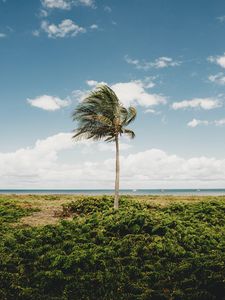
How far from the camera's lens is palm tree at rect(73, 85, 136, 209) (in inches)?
840

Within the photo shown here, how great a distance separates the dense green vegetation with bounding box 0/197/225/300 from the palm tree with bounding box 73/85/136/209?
23.4ft

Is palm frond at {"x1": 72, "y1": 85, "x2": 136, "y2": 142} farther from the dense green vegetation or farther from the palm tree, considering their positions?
the dense green vegetation

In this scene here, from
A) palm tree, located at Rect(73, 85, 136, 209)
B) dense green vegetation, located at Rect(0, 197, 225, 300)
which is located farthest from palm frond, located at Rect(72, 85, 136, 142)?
dense green vegetation, located at Rect(0, 197, 225, 300)

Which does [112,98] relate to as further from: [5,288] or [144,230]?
[5,288]

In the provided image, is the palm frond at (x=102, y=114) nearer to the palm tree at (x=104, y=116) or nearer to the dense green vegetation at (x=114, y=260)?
the palm tree at (x=104, y=116)

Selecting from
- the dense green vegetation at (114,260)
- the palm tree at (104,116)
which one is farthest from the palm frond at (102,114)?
the dense green vegetation at (114,260)

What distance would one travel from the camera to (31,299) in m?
8.89

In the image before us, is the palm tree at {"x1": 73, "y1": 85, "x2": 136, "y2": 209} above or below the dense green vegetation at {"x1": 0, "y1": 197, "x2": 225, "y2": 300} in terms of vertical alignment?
above

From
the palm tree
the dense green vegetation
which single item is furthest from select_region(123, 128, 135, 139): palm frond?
the dense green vegetation

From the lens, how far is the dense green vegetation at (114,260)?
9.29 metres

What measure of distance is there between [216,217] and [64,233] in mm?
9756

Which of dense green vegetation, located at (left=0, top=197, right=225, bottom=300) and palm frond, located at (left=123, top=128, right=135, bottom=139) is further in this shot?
palm frond, located at (left=123, top=128, right=135, bottom=139)

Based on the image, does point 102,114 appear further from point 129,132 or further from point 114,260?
point 114,260

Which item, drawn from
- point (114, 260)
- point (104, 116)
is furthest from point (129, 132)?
point (114, 260)
